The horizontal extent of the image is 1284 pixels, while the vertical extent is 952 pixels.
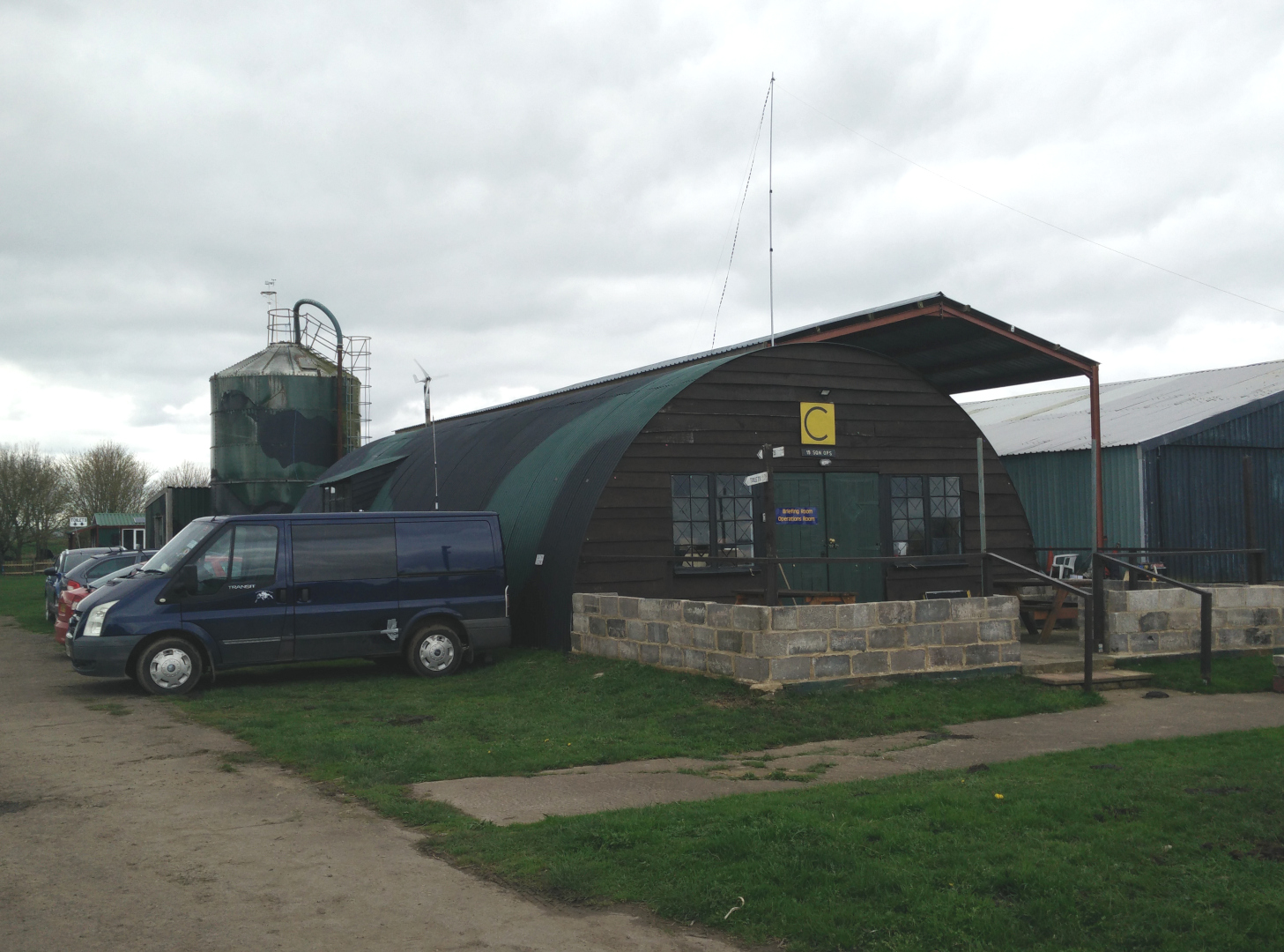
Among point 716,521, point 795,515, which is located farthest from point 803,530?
point 716,521

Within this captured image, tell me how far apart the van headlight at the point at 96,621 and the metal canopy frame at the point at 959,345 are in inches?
392

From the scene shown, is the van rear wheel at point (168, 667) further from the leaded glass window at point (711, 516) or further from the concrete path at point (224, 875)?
the leaded glass window at point (711, 516)

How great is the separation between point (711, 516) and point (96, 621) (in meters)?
7.98

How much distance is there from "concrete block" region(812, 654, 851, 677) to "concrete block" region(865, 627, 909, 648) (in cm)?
34

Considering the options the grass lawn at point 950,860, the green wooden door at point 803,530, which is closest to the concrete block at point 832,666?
the grass lawn at point 950,860

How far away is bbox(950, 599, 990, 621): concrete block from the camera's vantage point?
12102mm

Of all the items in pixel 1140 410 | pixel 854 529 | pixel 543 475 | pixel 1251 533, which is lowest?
pixel 1251 533

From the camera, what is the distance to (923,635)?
1195 centimetres

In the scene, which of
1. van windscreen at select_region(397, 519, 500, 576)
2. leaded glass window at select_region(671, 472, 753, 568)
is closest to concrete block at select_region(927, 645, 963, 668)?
leaded glass window at select_region(671, 472, 753, 568)

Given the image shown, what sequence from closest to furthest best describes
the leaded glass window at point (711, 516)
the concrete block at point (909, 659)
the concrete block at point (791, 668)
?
the concrete block at point (791, 668), the concrete block at point (909, 659), the leaded glass window at point (711, 516)

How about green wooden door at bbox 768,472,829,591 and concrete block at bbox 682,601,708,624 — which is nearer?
concrete block at bbox 682,601,708,624

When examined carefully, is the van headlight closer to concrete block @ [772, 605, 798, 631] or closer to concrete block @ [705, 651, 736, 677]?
concrete block @ [705, 651, 736, 677]

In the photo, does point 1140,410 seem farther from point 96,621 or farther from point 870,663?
point 96,621

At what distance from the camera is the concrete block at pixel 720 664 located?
1162 cm
